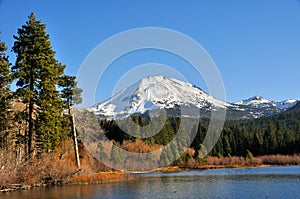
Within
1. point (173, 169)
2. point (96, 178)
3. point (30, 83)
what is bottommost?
point (173, 169)

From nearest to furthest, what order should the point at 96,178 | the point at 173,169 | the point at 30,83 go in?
the point at 30,83 < the point at 96,178 < the point at 173,169

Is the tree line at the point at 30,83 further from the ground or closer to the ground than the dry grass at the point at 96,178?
further from the ground

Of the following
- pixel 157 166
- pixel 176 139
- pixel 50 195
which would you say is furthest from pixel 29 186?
pixel 176 139

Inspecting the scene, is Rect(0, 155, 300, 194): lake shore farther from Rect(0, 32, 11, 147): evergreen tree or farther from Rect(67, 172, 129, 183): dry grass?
Rect(0, 32, 11, 147): evergreen tree

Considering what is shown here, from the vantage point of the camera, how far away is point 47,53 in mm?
32844

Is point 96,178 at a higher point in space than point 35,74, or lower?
lower

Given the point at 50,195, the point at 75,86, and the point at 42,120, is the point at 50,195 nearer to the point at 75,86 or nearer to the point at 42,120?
the point at 42,120

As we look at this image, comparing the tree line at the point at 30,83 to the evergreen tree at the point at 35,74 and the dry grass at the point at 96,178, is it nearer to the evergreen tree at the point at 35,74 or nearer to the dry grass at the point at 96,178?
the evergreen tree at the point at 35,74

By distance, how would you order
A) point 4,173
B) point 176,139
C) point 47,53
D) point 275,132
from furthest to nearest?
point 275,132, point 176,139, point 47,53, point 4,173

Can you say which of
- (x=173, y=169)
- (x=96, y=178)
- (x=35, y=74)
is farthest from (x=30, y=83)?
(x=173, y=169)

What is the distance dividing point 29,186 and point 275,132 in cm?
9452

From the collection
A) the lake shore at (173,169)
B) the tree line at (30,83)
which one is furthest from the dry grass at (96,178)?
the tree line at (30,83)

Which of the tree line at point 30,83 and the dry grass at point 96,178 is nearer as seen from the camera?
the tree line at point 30,83

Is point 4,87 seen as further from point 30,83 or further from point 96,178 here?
point 96,178
